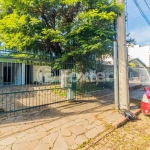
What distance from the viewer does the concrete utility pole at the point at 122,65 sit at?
5.51m

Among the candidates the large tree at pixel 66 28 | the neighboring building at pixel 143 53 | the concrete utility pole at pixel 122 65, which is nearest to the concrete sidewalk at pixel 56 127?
the concrete utility pole at pixel 122 65

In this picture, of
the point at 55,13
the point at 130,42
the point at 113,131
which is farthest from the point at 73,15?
the point at 113,131

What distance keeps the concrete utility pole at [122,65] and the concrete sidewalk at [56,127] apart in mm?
727

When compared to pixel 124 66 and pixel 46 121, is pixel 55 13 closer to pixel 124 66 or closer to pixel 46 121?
pixel 124 66

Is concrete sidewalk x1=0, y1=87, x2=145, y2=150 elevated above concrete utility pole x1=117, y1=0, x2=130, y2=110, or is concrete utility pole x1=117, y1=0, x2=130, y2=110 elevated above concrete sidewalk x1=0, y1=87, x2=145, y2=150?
concrete utility pole x1=117, y1=0, x2=130, y2=110

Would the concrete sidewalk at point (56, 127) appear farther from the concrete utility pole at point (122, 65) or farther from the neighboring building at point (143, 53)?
the neighboring building at point (143, 53)

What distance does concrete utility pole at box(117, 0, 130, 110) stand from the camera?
5512 millimetres

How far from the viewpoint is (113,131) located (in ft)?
13.7

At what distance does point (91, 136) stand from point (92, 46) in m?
3.07

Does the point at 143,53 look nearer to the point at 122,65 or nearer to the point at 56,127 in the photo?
the point at 122,65

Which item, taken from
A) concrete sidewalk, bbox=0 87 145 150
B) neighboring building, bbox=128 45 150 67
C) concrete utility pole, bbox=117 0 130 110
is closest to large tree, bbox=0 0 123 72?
concrete utility pole, bbox=117 0 130 110

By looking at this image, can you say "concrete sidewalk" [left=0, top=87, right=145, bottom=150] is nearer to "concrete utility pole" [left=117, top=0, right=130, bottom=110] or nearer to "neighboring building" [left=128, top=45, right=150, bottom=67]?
"concrete utility pole" [left=117, top=0, right=130, bottom=110]

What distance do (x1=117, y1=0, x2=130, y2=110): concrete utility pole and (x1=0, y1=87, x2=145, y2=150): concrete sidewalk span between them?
0.73 meters

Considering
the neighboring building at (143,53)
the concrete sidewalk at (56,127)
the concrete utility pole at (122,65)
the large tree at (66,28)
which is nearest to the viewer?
the concrete sidewalk at (56,127)
